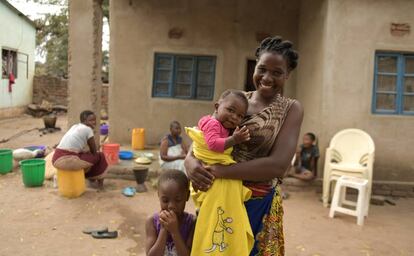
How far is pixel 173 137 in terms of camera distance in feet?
20.9

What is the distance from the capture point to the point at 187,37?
8.50 m

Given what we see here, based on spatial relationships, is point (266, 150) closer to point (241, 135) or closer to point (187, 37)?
point (241, 135)

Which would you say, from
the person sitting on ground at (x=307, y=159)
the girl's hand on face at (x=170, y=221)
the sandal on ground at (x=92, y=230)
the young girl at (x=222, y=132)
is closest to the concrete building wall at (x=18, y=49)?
the sandal on ground at (x=92, y=230)

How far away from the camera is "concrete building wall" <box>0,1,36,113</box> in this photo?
15461mm

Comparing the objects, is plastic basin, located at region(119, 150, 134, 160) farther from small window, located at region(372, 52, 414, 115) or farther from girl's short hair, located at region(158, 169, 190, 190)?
girl's short hair, located at region(158, 169, 190, 190)

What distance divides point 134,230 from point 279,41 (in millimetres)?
3364

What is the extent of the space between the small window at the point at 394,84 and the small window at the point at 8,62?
47.8 feet

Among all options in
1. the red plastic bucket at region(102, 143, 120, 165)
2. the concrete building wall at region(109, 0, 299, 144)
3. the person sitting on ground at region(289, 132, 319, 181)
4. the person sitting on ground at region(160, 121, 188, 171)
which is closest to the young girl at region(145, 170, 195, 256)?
the person sitting on ground at region(160, 121, 188, 171)

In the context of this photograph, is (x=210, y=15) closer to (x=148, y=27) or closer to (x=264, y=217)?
(x=148, y=27)

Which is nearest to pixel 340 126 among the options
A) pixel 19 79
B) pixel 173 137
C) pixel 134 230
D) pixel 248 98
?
pixel 173 137

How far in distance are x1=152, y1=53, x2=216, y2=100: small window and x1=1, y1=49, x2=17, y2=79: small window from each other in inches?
396

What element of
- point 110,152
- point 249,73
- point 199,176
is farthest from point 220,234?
point 249,73

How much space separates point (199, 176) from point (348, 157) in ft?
16.0

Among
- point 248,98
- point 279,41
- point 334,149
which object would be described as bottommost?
point 334,149
